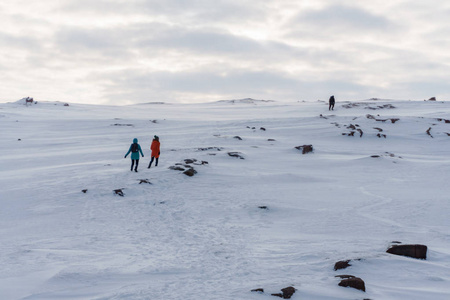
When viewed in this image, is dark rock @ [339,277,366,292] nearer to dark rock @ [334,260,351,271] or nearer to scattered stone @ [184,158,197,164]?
dark rock @ [334,260,351,271]

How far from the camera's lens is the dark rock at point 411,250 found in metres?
9.09

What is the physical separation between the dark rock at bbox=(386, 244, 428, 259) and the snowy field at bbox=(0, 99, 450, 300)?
1.06ft

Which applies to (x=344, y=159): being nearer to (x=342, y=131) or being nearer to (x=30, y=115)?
(x=342, y=131)

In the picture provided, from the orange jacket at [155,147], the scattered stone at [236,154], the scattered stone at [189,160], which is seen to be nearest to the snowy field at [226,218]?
the scattered stone at [236,154]

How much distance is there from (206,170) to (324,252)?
992 centimetres

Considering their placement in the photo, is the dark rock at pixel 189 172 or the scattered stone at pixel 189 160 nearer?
the dark rock at pixel 189 172

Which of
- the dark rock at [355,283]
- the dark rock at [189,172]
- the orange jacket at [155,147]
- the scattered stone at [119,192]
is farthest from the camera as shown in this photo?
the orange jacket at [155,147]

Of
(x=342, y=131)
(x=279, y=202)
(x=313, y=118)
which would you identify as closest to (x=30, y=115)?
(x=313, y=118)

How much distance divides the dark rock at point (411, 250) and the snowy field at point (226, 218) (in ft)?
1.06

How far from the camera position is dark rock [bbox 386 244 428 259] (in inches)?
358

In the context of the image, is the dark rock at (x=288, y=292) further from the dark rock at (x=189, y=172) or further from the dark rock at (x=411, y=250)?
the dark rock at (x=189, y=172)

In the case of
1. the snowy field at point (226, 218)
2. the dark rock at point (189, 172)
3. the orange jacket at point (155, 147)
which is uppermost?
the orange jacket at point (155, 147)

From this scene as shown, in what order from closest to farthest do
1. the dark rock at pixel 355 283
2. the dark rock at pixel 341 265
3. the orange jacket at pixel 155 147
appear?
A: the dark rock at pixel 355 283
the dark rock at pixel 341 265
the orange jacket at pixel 155 147

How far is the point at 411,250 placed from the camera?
360 inches
